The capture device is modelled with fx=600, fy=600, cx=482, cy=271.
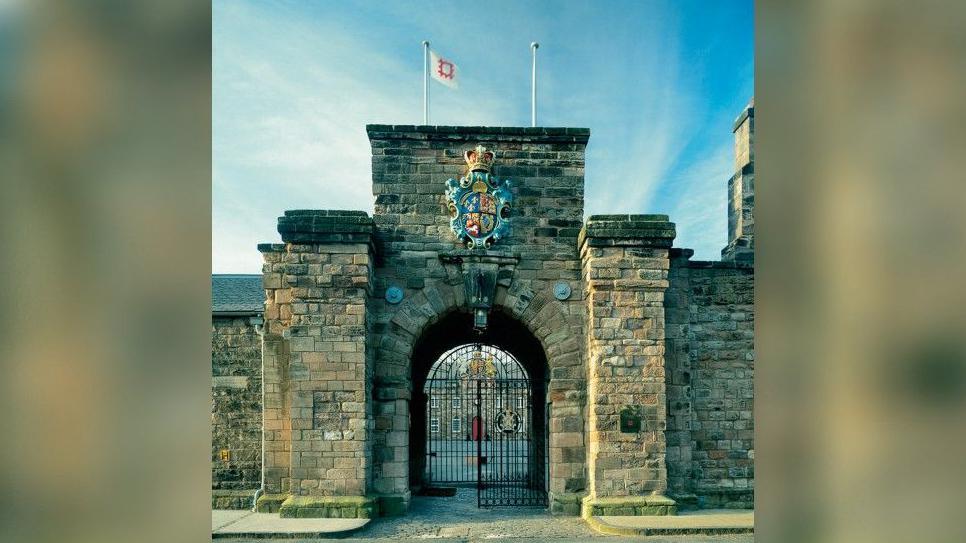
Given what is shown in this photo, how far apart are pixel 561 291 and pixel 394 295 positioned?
3099 mm

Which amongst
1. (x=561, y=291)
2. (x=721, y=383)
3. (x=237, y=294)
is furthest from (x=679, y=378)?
(x=237, y=294)

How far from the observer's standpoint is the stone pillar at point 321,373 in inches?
389

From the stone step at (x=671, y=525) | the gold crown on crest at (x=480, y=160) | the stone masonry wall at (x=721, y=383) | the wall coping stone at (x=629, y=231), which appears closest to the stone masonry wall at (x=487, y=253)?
the gold crown on crest at (x=480, y=160)

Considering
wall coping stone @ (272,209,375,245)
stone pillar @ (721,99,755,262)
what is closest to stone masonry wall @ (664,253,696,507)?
stone pillar @ (721,99,755,262)

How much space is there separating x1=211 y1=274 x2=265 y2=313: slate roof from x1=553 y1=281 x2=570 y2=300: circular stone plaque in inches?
241

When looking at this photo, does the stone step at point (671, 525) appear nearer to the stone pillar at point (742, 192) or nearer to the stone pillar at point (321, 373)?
the stone pillar at point (321, 373)

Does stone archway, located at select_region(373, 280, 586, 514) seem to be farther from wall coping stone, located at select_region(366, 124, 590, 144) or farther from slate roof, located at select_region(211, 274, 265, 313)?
slate roof, located at select_region(211, 274, 265, 313)

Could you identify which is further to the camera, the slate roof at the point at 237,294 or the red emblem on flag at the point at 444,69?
the slate roof at the point at 237,294

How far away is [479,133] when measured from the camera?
11.4 m

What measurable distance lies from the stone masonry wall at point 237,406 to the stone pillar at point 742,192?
10367mm

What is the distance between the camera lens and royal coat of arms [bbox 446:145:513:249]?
437 inches
